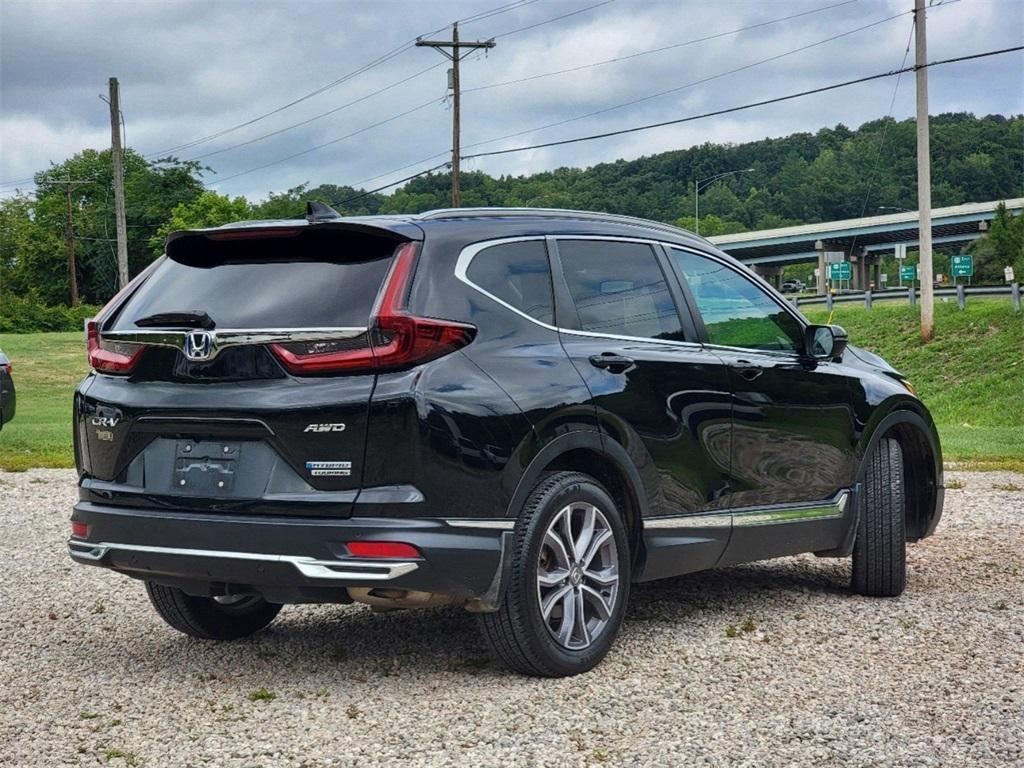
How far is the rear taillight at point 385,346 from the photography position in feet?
15.8

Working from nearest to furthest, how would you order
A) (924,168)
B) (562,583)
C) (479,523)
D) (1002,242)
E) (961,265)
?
1. (479,523)
2. (562,583)
3. (924,168)
4. (961,265)
5. (1002,242)

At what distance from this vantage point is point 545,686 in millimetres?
5234

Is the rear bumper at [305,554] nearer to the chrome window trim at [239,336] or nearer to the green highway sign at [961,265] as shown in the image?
the chrome window trim at [239,336]

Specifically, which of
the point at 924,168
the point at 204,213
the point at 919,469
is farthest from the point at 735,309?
the point at 204,213

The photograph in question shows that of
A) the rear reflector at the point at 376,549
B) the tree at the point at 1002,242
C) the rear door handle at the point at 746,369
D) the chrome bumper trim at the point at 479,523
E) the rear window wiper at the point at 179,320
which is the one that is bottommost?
the rear reflector at the point at 376,549

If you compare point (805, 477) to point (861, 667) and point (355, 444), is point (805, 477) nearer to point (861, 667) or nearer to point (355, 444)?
point (861, 667)

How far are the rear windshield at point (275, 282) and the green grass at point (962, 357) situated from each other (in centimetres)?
1778

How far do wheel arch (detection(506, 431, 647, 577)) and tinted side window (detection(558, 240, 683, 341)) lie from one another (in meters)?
0.52

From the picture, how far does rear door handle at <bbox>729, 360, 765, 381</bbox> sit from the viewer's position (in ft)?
20.8

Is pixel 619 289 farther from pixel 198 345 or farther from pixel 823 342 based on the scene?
pixel 198 345

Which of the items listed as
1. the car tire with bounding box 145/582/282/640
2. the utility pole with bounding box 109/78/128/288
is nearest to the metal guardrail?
the utility pole with bounding box 109/78/128/288

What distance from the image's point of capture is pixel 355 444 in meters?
4.79

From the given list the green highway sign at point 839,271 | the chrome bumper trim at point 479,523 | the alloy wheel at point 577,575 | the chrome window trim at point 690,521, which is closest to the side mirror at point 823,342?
the chrome window trim at point 690,521

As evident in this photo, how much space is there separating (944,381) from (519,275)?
29.4m
